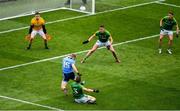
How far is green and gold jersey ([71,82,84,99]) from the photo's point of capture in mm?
34781

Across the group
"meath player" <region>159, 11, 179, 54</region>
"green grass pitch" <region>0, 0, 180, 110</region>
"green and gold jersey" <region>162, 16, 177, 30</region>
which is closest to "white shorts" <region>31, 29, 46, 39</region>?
"green grass pitch" <region>0, 0, 180, 110</region>

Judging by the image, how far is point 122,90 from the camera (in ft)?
122

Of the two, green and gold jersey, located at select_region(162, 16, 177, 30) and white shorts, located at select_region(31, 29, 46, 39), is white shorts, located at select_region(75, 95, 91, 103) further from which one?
green and gold jersey, located at select_region(162, 16, 177, 30)

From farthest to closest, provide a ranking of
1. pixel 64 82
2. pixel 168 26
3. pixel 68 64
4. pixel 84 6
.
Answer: pixel 84 6 → pixel 168 26 → pixel 64 82 → pixel 68 64

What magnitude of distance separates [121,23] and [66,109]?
53.5ft

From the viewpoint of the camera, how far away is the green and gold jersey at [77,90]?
114ft

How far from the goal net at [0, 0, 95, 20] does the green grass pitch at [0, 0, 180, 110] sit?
73 cm

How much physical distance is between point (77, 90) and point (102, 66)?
6.43m

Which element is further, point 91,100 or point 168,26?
point 168,26

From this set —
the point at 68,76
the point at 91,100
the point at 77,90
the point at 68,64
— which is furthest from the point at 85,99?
the point at 68,64

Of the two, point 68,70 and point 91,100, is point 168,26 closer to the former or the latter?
point 68,70

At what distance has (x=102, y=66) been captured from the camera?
41125 millimetres

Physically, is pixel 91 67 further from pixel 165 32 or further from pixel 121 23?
pixel 121 23

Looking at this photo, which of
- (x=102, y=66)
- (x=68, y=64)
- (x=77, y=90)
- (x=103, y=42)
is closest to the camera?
(x=77, y=90)
